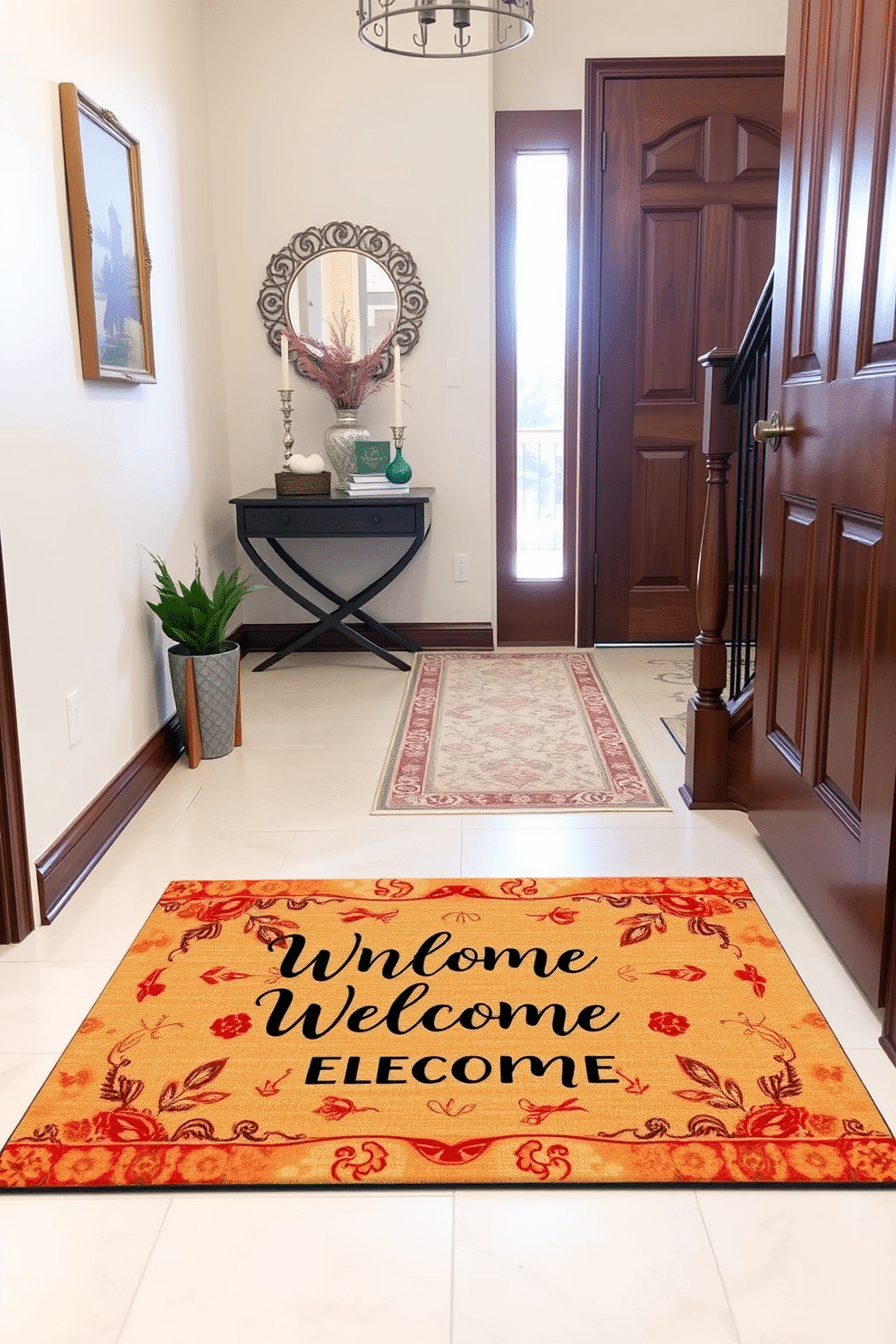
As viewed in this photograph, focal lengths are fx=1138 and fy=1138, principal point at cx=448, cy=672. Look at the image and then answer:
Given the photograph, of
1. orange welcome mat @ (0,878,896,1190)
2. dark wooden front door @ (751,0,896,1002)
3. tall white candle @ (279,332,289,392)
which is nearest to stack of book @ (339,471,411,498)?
tall white candle @ (279,332,289,392)

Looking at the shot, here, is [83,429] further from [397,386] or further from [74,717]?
[397,386]

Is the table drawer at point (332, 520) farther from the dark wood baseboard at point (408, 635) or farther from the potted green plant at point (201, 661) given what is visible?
the potted green plant at point (201, 661)

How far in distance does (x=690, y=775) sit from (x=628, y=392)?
2.23 metres

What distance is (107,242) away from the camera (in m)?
2.94

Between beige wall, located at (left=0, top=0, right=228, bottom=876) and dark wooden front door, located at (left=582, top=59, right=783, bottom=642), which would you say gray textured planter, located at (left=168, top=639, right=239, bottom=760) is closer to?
beige wall, located at (left=0, top=0, right=228, bottom=876)

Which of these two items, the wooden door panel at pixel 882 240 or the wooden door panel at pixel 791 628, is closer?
the wooden door panel at pixel 882 240

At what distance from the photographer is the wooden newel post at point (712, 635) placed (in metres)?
2.87

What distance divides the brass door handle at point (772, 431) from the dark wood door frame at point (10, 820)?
1606mm

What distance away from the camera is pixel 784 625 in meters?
2.47

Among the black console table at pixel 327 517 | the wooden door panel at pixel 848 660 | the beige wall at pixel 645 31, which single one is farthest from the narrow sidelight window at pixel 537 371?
the wooden door panel at pixel 848 660

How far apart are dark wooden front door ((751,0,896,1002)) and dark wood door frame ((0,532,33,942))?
62.9 inches

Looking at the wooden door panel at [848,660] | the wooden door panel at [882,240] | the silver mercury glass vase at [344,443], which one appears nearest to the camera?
the wooden door panel at [882,240]

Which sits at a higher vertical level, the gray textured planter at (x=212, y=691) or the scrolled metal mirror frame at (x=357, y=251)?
the scrolled metal mirror frame at (x=357, y=251)

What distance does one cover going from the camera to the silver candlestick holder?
4.41 metres
